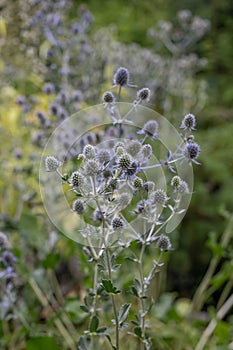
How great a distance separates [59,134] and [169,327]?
1.59ft

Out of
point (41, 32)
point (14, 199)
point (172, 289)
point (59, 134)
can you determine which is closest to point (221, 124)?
point (172, 289)

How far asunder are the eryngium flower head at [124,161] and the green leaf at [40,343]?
1.43 feet

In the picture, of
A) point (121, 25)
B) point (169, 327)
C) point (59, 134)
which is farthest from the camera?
point (121, 25)

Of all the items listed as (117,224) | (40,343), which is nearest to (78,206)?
(117,224)

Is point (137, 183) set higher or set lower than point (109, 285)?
higher

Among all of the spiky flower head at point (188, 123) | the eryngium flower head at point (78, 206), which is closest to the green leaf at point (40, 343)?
the eryngium flower head at point (78, 206)

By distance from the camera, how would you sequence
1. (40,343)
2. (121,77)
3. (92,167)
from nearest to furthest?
(92,167)
(121,77)
(40,343)

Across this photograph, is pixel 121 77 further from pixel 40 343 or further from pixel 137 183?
pixel 40 343

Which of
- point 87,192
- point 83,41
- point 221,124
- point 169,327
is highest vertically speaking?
point 221,124

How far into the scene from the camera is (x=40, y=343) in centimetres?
73

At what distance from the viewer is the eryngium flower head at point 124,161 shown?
40 cm

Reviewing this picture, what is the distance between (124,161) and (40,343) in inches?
17.6

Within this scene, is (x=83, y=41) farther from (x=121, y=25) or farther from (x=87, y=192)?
(x=121, y=25)

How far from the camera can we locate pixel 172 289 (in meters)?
1.56
